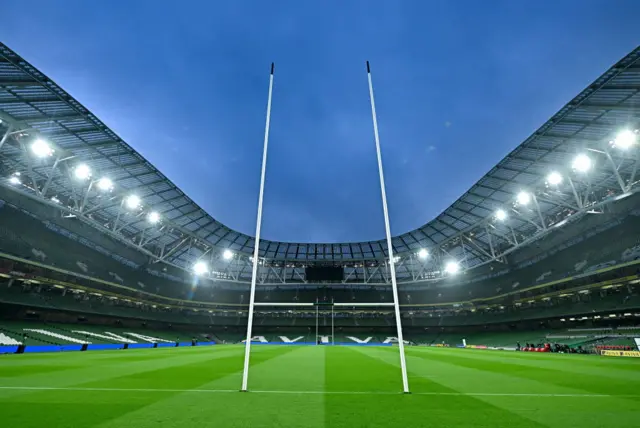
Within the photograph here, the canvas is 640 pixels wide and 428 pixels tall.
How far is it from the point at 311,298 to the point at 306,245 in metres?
12.5

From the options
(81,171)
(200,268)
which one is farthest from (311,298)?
(81,171)

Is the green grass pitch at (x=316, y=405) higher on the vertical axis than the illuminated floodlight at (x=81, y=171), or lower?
lower

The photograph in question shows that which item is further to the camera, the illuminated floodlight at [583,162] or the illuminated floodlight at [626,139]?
the illuminated floodlight at [583,162]

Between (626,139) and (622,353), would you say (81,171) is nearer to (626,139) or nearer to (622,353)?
(626,139)

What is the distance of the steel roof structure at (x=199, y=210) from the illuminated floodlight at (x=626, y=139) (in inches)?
18.6

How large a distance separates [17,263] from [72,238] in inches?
362

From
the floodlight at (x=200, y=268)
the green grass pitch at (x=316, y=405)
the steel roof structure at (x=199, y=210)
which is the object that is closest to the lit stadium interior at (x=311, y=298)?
the green grass pitch at (x=316, y=405)

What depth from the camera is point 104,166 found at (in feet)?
83.5

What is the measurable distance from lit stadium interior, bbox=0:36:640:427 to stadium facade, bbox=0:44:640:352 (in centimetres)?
21

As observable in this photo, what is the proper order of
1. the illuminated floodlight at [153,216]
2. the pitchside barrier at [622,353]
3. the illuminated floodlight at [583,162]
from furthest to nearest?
the illuminated floodlight at [153,216] → the illuminated floodlight at [583,162] → the pitchside barrier at [622,353]

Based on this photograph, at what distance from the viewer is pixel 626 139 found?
62.4ft

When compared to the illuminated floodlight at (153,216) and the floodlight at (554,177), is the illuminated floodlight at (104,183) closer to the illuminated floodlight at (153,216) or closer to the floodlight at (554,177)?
the illuminated floodlight at (153,216)

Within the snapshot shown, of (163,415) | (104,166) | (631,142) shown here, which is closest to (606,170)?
(631,142)

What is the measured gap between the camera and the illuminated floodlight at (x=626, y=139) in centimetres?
1884
